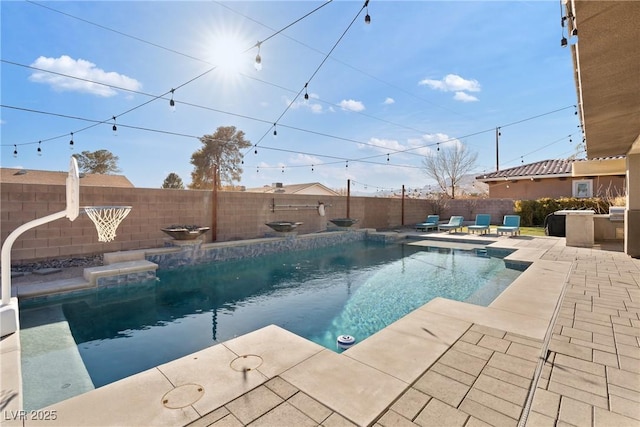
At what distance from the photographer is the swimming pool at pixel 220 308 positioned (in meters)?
2.86

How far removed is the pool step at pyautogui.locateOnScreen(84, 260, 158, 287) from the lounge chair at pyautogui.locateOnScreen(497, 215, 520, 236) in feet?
34.7

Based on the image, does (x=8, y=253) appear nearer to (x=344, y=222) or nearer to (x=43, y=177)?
(x=344, y=222)

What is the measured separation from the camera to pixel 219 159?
23.2m

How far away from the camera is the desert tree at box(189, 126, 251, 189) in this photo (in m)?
22.4

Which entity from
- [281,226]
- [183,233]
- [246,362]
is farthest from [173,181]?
[246,362]

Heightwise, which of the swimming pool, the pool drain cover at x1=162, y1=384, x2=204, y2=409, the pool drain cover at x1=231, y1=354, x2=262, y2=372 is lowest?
the swimming pool

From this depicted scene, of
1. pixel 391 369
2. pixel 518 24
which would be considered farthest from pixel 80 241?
pixel 518 24

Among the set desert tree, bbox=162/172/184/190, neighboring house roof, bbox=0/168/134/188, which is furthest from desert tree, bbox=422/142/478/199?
neighboring house roof, bbox=0/168/134/188

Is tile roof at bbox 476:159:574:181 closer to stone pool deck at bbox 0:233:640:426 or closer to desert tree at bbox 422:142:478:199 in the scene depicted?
desert tree at bbox 422:142:478:199

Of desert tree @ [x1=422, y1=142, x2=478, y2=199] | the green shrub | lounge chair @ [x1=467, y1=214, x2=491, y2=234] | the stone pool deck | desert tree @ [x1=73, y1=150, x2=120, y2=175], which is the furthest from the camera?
desert tree @ [x1=422, y1=142, x2=478, y2=199]

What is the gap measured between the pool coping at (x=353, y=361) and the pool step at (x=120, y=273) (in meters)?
2.38

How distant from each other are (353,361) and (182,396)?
1154 mm

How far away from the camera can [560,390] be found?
181cm

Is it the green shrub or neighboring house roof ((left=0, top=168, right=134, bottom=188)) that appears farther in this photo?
neighboring house roof ((left=0, top=168, right=134, bottom=188))
